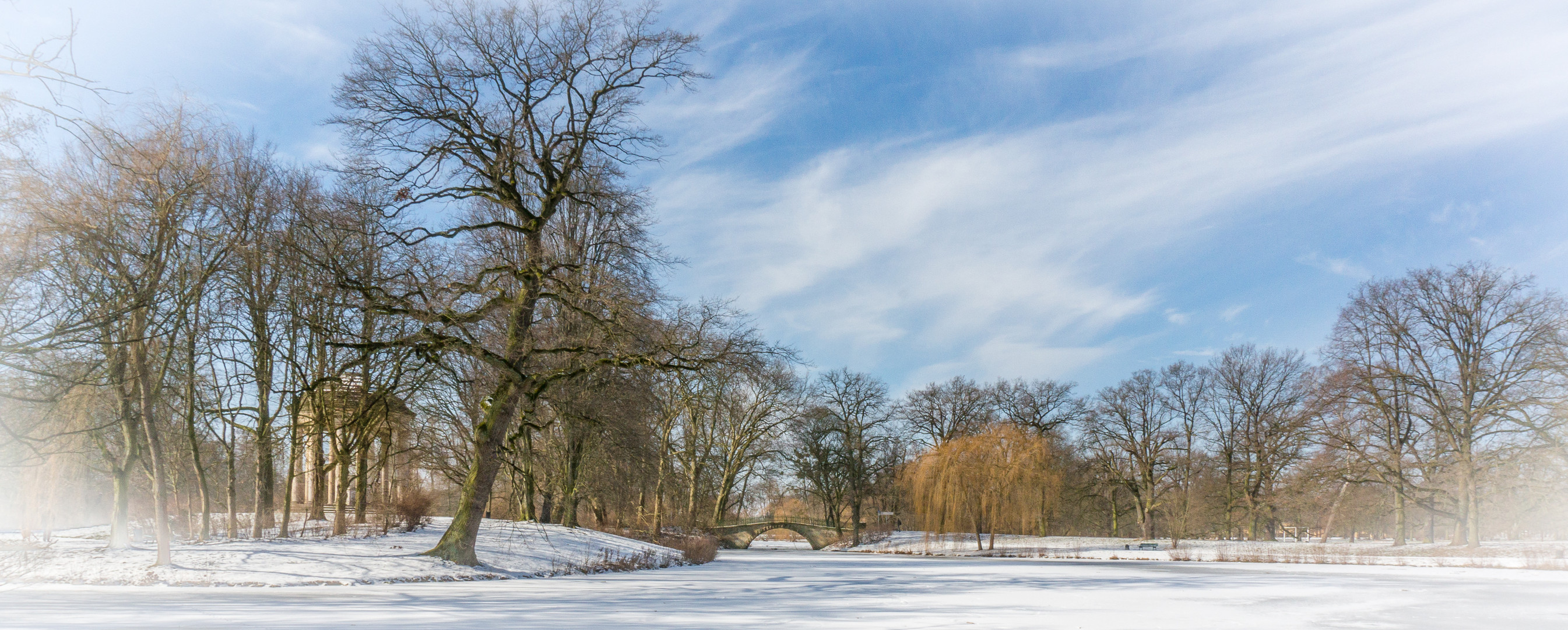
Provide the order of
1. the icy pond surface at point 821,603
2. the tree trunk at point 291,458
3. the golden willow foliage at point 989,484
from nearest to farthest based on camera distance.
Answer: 1. the icy pond surface at point 821,603
2. the tree trunk at point 291,458
3. the golden willow foliage at point 989,484

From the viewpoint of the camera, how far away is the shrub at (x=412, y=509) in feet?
68.0

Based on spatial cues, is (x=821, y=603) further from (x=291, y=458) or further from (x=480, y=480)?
(x=291, y=458)

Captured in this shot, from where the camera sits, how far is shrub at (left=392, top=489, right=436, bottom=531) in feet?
68.0

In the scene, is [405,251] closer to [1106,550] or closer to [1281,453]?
[1106,550]

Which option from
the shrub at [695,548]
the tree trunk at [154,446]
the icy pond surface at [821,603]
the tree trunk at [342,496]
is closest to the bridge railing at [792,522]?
the shrub at [695,548]

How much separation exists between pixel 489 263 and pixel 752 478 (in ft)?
110

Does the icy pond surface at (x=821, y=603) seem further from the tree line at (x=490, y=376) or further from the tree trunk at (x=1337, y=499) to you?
the tree trunk at (x=1337, y=499)

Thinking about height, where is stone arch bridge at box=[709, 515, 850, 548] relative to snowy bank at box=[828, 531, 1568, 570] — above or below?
below

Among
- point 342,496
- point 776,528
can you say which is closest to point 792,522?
point 776,528

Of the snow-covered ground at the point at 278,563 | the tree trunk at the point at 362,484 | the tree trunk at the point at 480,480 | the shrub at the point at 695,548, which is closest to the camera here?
the snow-covered ground at the point at 278,563

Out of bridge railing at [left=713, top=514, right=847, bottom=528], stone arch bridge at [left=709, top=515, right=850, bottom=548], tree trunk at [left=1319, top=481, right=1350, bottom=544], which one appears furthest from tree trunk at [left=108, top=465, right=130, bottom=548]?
tree trunk at [left=1319, top=481, right=1350, bottom=544]

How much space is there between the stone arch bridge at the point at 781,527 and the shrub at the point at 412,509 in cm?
2595

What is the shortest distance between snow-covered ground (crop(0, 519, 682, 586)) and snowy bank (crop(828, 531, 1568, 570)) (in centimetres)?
2501

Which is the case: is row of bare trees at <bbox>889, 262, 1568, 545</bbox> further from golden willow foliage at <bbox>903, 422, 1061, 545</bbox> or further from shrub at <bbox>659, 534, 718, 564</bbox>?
shrub at <bbox>659, 534, 718, 564</bbox>
